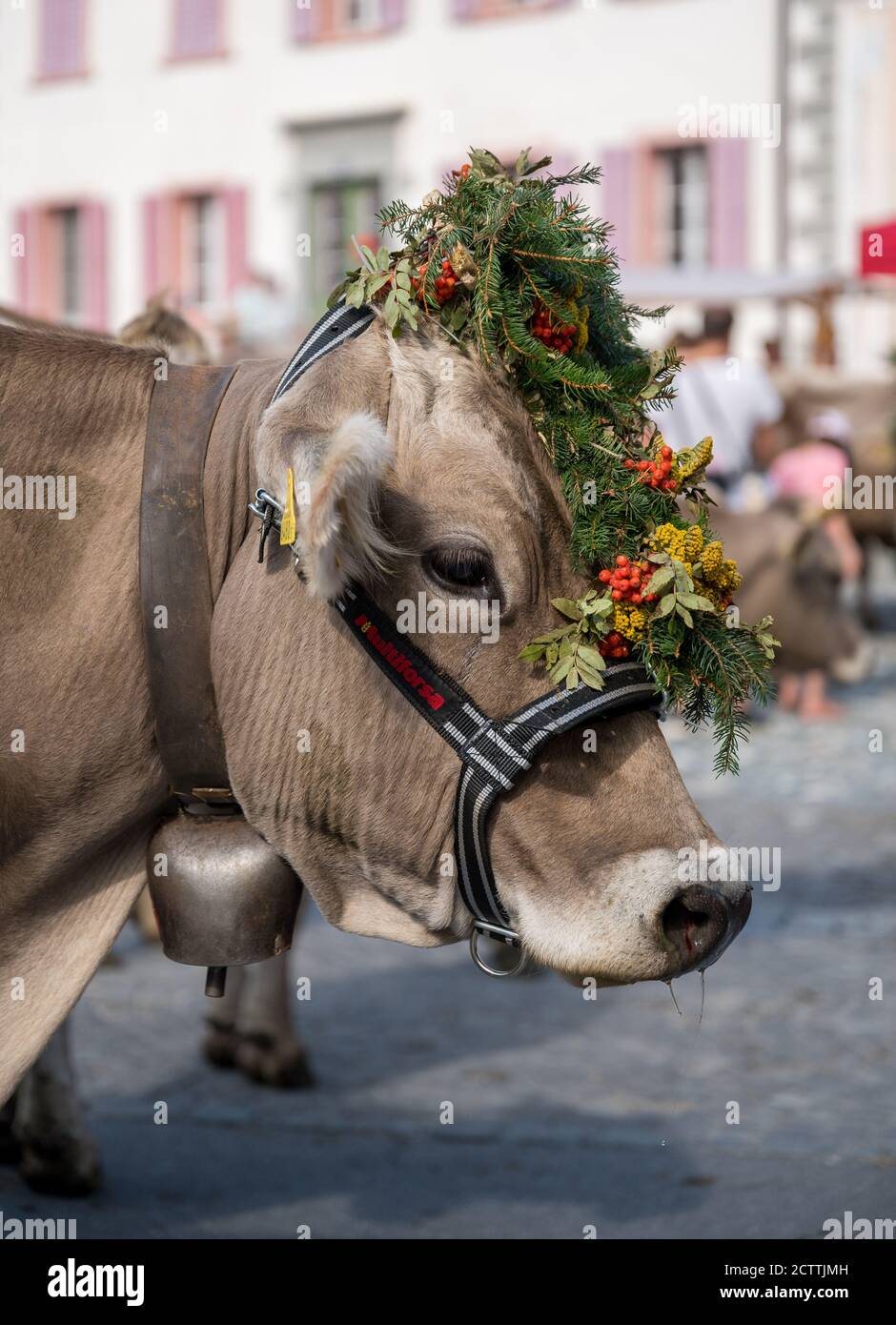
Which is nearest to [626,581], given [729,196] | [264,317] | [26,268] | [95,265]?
[264,317]

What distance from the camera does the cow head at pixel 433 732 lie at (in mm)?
2455

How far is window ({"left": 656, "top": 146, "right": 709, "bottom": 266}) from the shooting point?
2214cm

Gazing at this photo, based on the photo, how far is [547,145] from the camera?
72.5 feet

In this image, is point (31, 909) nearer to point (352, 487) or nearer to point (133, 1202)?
point (352, 487)

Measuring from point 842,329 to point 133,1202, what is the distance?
63.1ft

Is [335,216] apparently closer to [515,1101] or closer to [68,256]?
[68,256]

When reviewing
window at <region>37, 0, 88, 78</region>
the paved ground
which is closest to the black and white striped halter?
the paved ground

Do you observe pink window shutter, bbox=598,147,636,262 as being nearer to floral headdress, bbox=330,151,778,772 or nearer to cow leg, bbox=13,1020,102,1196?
cow leg, bbox=13,1020,102,1196

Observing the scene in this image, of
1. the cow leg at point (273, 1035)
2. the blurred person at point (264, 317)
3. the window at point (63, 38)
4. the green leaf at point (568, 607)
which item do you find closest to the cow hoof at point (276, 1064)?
the cow leg at point (273, 1035)

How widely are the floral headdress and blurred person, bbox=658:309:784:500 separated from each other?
21.2ft

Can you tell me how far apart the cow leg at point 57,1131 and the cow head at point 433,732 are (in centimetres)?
196

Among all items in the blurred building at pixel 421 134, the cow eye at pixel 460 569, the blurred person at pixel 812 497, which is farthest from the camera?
the blurred building at pixel 421 134

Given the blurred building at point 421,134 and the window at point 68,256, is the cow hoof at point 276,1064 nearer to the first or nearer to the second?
the blurred building at point 421,134

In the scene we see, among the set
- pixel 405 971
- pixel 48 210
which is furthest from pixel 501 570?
pixel 48 210
